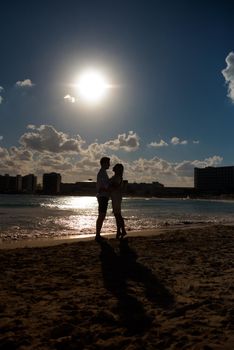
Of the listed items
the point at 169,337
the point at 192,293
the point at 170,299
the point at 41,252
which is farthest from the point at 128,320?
the point at 41,252

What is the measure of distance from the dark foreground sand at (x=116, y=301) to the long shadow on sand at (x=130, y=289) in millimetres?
10

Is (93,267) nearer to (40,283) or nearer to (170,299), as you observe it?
(40,283)

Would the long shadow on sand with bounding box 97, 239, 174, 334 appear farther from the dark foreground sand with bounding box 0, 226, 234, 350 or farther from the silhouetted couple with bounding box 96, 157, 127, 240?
the silhouetted couple with bounding box 96, 157, 127, 240

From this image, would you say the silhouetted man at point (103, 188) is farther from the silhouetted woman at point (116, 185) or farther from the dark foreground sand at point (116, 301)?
the dark foreground sand at point (116, 301)

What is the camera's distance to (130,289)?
5.19m

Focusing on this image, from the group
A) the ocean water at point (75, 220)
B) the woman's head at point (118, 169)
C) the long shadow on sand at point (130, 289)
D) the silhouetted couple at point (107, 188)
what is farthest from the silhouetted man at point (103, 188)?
the ocean water at point (75, 220)

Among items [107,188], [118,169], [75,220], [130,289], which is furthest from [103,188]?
[75,220]

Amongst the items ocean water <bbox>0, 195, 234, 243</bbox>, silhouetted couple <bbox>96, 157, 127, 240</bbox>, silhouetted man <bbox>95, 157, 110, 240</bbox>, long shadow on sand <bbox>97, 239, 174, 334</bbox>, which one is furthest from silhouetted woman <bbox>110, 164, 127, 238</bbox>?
ocean water <bbox>0, 195, 234, 243</bbox>

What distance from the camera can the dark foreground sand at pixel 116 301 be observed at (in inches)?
139

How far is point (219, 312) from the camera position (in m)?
4.16

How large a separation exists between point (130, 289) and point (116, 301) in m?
0.56

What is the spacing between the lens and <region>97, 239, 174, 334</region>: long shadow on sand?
4.01 meters

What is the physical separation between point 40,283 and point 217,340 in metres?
2.85

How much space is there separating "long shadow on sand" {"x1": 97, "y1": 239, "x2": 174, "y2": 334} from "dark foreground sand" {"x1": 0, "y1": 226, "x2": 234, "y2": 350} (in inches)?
0.4
